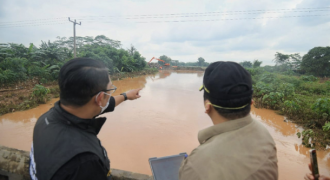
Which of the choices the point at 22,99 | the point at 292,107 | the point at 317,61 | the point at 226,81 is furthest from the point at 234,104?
the point at 317,61

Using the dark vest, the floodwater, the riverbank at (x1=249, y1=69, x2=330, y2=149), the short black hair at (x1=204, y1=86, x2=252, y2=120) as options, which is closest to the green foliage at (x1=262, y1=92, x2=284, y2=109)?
the riverbank at (x1=249, y1=69, x2=330, y2=149)

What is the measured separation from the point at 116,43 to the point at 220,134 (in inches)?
1393

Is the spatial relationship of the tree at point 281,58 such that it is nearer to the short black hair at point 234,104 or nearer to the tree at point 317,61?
the tree at point 317,61

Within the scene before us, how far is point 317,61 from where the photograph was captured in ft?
52.7

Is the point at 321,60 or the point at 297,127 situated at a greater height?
the point at 321,60

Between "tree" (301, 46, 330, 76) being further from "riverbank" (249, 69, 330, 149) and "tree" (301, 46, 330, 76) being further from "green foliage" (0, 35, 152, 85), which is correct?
"green foliage" (0, 35, 152, 85)

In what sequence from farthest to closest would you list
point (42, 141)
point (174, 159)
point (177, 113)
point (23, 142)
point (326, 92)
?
point (326, 92)
point (177, 113)
point (23, 142)
point (174, 159)
point (42, 141)

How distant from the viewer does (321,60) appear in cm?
1569

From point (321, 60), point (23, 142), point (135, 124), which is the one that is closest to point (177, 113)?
point (135, 124)

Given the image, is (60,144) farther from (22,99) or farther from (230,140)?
(22,99)

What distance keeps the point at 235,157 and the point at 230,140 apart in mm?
80

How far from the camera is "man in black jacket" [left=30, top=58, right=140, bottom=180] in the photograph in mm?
788

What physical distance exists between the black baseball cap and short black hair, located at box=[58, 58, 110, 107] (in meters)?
0.64

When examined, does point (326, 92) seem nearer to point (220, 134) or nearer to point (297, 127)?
point (297, 127)
